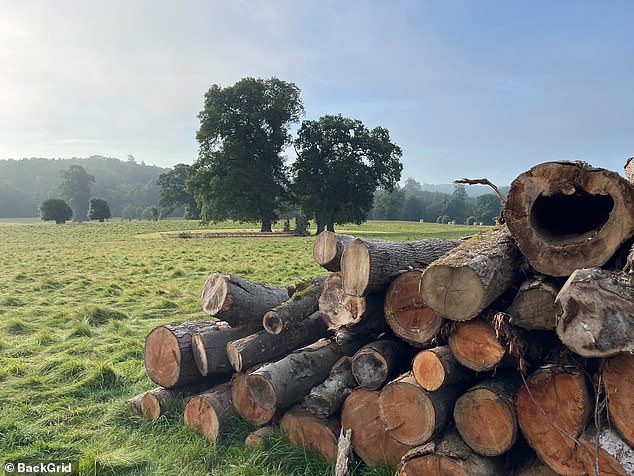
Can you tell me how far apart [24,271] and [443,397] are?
15079mm

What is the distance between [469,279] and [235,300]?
8.02 ft

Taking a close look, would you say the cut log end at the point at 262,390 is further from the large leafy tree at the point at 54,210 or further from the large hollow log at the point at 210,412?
the large leafy tree at the point at 54,210

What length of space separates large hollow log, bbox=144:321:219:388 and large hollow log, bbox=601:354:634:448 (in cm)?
346

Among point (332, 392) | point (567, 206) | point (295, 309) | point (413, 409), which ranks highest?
point (567, 206)

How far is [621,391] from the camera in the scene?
2.55 metres

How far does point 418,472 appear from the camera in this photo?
122 inches

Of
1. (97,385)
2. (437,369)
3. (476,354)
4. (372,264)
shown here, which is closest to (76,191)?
(97,385)

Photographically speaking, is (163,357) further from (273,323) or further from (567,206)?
(567,206)

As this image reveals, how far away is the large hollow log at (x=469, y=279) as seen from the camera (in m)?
2.90

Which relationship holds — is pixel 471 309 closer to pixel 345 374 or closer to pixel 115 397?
pixel 345 374

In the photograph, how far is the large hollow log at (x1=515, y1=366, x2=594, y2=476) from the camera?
8.91 feet

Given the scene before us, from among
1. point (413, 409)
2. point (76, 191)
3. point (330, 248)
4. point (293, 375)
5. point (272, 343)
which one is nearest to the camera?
point (413, 409)

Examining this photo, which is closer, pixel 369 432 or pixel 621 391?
pixel 621 391

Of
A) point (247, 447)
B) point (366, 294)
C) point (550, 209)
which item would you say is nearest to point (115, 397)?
point (247, 447)
